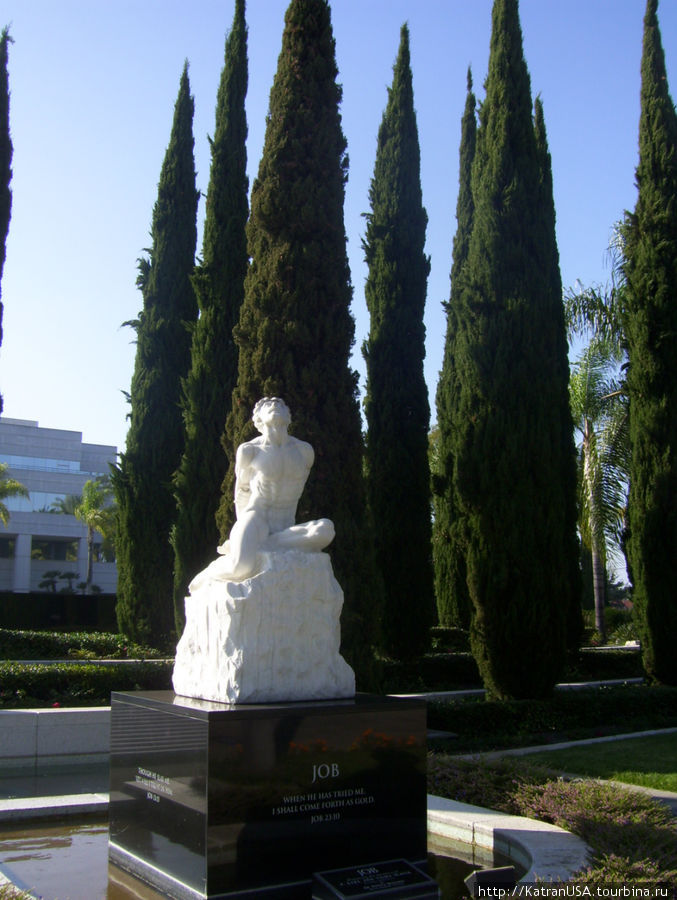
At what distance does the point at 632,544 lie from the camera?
44.9 feet

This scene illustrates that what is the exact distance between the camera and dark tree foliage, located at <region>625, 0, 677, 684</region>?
13336mm

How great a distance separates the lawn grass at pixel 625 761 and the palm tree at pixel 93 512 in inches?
1485

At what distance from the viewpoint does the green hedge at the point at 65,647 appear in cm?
1639

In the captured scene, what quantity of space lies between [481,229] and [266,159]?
3.35 m

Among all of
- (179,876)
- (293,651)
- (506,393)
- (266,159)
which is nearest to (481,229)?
(506,393)

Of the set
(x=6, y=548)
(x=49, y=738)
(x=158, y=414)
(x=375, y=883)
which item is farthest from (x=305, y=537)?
(x=6, y=548)

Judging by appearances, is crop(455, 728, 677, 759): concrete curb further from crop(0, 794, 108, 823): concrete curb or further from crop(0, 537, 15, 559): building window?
crop(0, 537, 15, 559): building window

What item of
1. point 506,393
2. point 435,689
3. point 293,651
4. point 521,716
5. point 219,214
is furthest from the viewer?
point 219,214

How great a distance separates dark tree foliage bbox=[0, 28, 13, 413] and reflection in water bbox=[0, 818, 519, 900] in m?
12.3

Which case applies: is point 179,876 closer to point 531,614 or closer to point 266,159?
point 531,614

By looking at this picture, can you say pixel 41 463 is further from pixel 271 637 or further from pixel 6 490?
pixel 271 637

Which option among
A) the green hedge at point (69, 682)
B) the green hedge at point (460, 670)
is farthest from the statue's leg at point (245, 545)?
the green hedge at point (460, 670)

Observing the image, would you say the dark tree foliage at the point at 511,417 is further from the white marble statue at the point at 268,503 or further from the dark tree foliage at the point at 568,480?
the white marble statue at the point at 268,503

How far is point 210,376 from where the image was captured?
15.7 metres
